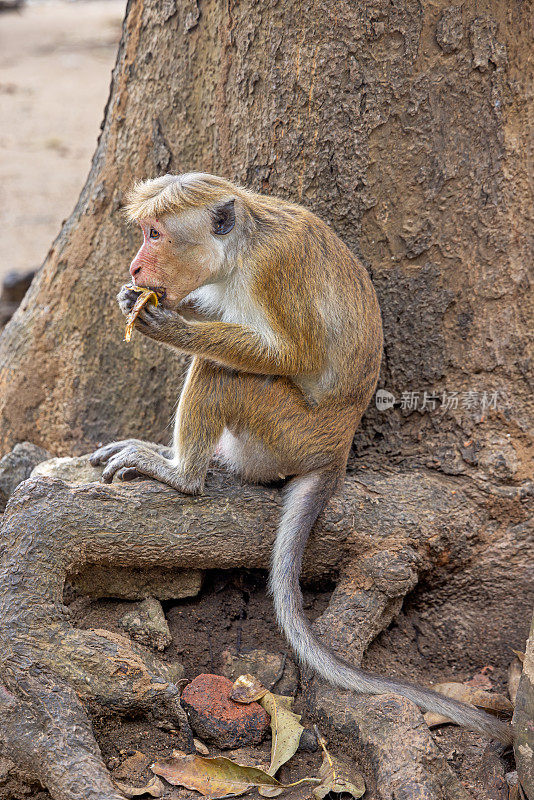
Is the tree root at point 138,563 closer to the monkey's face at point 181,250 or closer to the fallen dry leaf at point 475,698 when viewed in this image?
the fallen dry leaf at point 475,698

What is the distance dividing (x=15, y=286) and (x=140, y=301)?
14.8ft

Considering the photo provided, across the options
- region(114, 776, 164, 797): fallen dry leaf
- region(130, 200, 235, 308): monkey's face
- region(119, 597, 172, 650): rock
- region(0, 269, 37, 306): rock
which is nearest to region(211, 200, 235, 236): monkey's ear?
region(130, 200, 235, 308): monkey's face

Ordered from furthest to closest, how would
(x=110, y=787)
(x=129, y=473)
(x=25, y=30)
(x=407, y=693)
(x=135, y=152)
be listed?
(x=25, y=30) < (x=135, y=152) < (x=129, y=473) < (x=407, y=693) < (x=110, y=787)

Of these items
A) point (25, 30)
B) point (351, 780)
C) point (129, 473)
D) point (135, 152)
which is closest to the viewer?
point (351, 780)

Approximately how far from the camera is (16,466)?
455cm

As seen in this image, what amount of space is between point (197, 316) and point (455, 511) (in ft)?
5.27

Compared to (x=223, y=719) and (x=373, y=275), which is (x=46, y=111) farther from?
(x=223, y=719)

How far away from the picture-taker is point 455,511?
4.14 m

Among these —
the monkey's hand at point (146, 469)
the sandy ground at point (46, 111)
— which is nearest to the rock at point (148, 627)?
the monkey's hand at point (146, 469)

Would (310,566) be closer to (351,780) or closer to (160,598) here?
(160,598)

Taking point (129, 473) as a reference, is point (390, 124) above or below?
above

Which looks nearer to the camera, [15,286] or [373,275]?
[373,275]

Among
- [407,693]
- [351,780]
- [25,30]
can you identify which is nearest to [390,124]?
[407,693]

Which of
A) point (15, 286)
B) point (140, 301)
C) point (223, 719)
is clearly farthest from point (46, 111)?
point (223, 719)
